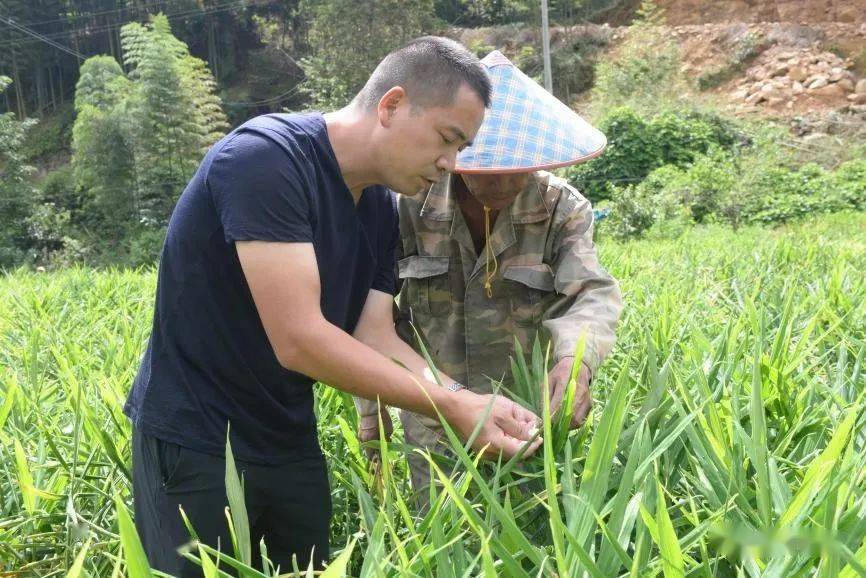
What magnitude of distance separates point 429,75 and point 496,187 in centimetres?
53

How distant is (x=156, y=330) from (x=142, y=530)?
1.20 ft

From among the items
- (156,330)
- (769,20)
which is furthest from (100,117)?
(156,330)

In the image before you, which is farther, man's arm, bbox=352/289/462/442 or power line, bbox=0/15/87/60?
power line, bbox=0/15/87/60

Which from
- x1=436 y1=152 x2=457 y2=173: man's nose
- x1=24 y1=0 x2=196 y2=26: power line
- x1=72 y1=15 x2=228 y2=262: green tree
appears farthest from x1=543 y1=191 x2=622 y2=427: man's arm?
x1=24 y1=0 x2=196 y2=26: power line

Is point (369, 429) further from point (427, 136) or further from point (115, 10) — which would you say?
point (115, 10)

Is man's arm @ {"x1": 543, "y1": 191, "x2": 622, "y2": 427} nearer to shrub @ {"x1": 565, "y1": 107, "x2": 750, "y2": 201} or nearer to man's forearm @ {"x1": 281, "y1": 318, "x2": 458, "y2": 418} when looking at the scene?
man's forearm @ {"x1": 281, "y1": 318, "x2": 458, "y2": 418}

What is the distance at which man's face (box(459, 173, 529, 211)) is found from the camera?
6.10 feet

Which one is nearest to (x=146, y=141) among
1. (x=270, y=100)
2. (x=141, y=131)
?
(x=141, y=131)

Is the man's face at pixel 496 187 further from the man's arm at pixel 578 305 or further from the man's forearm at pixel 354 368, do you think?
the man's forearm at pixel 354 368

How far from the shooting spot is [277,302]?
1257 mm

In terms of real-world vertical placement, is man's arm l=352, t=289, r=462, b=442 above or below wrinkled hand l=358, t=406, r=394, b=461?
above

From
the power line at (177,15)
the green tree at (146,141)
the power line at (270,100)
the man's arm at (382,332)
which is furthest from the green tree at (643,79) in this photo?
the power line at (177,15)

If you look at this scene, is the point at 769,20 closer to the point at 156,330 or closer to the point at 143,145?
the point at 143,145

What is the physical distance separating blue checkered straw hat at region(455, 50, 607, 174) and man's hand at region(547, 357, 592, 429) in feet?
1.50
